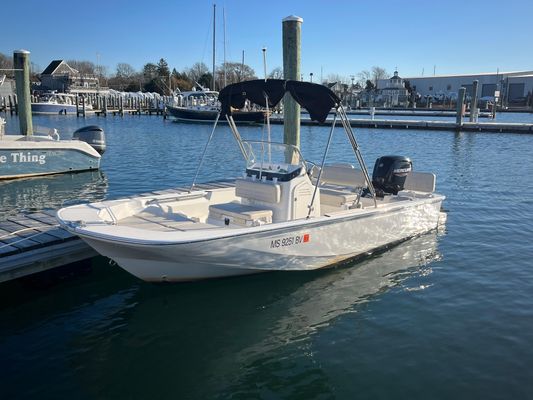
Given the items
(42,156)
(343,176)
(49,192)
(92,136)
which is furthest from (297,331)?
(92,136)

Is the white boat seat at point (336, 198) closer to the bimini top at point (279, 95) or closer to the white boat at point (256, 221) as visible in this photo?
the white boat at point (256, 221)

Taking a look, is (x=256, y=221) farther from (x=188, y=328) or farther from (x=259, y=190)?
(x=188, y=328)

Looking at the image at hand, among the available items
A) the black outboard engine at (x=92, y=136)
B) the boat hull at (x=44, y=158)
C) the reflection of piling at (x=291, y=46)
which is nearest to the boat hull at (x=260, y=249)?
the reflection of piling at (x=291, y=46)

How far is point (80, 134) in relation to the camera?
62.1 feet

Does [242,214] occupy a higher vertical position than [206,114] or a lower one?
lower

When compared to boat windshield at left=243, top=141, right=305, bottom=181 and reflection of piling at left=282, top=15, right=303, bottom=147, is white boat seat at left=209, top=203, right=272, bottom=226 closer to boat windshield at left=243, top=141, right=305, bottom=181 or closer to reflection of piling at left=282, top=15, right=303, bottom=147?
boat windshield at left=243, top=141, right=305, bottom=181

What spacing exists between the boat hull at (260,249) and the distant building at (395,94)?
105 metres

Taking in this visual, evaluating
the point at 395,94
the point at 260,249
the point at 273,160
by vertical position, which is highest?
the point at 395,94

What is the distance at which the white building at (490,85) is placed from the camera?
4141 inches

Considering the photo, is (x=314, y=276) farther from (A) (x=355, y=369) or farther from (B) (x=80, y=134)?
(B) (x=80, y=134)

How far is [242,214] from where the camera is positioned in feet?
23.1

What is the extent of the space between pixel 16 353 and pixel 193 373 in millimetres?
2116

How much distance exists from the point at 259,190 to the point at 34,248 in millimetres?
3490

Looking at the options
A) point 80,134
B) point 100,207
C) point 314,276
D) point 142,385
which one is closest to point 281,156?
point 314,276
